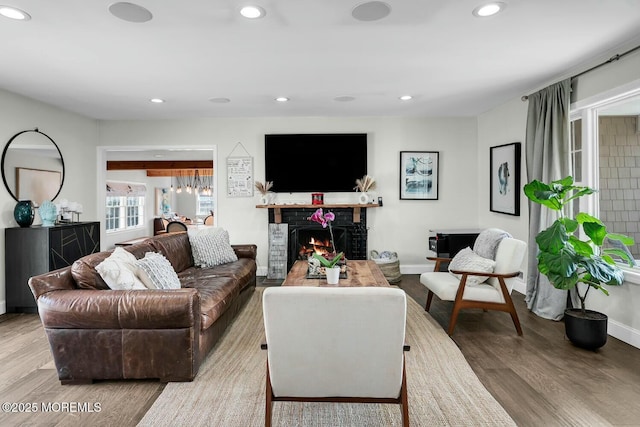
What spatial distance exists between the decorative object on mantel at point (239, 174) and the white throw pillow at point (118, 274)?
3.15m

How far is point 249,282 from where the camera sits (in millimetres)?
4395

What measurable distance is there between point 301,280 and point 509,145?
3.36 meters

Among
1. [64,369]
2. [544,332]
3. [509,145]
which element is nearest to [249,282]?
[64,369]

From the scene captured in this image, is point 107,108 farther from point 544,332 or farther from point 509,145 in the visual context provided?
point 544,332

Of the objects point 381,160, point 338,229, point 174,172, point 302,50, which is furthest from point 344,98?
point 174,172

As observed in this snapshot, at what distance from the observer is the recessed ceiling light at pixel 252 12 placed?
7.86ft

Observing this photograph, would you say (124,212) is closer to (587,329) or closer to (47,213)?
(47,213)

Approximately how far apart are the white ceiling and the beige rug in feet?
8.03

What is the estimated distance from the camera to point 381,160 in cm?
582

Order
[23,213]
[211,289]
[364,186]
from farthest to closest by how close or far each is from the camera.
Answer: [364,186] < [23,213] < [211,289]

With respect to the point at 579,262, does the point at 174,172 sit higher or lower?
higher

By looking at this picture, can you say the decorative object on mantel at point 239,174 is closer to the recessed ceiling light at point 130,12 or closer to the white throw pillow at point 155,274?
the white throw pillow at point 155,274

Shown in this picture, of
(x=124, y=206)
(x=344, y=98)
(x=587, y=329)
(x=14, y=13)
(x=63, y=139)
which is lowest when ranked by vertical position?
(x=587, y=329)

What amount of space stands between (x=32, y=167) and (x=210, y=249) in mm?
2434
